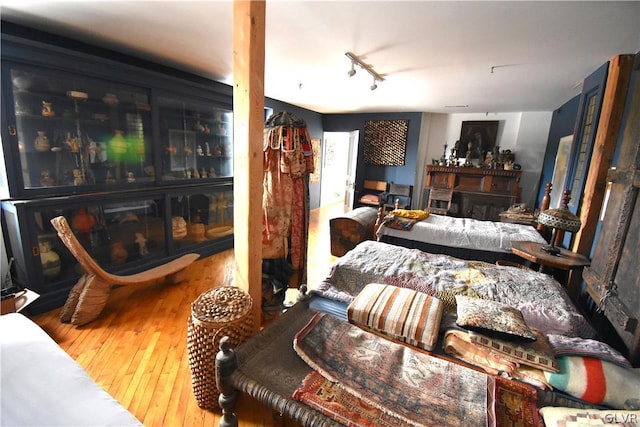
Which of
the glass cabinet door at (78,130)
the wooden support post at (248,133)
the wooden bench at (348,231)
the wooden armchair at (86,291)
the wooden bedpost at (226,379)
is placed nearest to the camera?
the wooden bedpost at (226,379)

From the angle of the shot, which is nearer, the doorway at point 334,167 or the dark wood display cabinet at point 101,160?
the dark wood display cabinet at point 101,160

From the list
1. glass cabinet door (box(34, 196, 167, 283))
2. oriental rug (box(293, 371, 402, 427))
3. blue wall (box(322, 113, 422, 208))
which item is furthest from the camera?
blue wall (box(322, 113, 422, 208))

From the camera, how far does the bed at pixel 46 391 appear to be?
0.83m

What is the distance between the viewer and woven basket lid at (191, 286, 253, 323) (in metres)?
1.43

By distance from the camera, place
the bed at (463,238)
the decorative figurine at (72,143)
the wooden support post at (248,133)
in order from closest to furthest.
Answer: the wooden support post at (248,133) → the decorative figurine at (72,143) → the bed at (463,238)

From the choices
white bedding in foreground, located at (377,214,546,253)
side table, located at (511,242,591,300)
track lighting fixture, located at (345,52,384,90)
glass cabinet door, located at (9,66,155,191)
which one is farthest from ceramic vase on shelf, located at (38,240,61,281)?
side table, located at (511,242,591,300)

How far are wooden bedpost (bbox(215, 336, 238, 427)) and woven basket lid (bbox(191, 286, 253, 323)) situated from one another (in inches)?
8.8

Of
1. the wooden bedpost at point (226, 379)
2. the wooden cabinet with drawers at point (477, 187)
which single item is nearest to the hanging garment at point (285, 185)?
the wooden bedpost at point (226, 379)

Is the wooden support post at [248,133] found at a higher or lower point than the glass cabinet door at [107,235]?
higher

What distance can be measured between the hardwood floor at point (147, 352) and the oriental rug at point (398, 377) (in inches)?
20.8

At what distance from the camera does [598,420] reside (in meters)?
0.95

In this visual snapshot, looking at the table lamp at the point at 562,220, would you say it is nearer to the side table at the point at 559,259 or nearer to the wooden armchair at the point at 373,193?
the side table at the point at 559,259

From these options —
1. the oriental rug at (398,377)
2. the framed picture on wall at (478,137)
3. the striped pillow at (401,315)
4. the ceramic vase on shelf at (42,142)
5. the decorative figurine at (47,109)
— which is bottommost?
the oriental rug at (398,377)

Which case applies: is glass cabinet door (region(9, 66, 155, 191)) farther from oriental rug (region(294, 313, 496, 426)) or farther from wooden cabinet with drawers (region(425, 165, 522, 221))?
wooden cabinet with drawers (region(425, 165, 522, 221))
